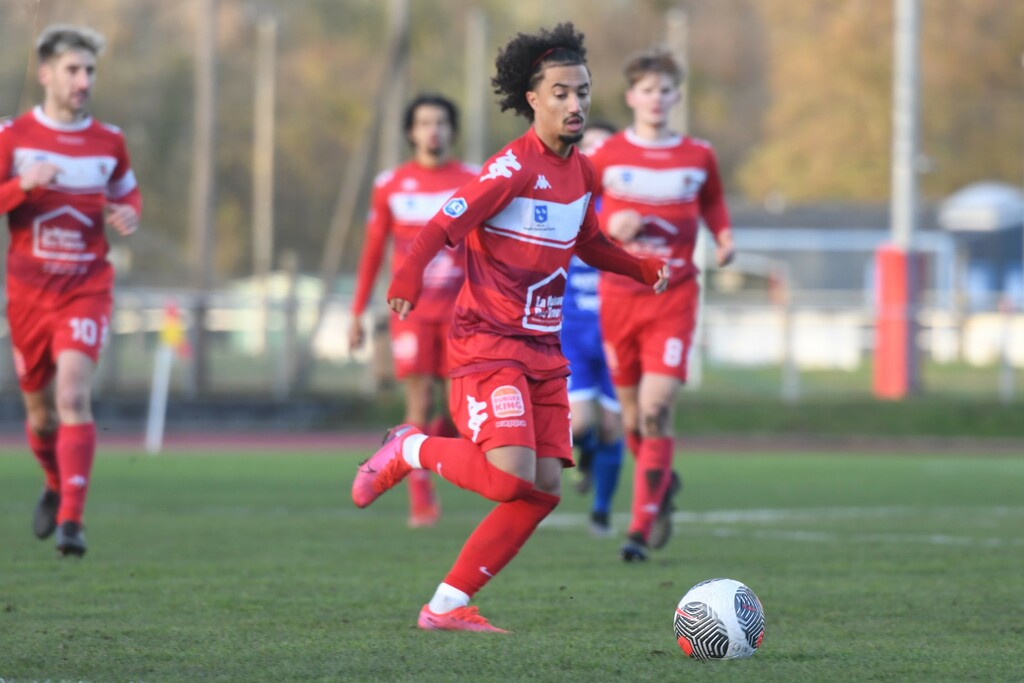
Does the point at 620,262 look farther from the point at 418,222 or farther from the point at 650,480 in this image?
the point at 418,222

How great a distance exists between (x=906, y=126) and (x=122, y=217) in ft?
56.6

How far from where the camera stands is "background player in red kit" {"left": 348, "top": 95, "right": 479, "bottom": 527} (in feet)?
34.5

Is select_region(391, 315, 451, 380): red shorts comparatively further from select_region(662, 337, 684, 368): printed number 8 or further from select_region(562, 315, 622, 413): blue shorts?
select_region(662, 337, 684, 368): printed number 8

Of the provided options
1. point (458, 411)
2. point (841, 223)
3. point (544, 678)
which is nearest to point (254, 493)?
point (458, 411)

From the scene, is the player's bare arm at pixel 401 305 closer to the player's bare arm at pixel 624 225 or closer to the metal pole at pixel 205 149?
the player's bare arm at pixel 624 225

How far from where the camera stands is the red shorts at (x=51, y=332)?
8625mm

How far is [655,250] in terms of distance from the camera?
30.3 ft

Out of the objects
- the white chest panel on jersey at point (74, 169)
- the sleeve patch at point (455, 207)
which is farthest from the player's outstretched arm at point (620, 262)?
the white chest panel on jersey at point (74, 169)

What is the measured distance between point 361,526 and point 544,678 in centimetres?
528

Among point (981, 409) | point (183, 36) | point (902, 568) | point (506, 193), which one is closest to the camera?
point (506, 193)

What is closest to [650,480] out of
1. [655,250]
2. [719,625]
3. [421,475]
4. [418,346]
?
[655,250]

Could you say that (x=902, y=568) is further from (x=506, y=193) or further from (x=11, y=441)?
(x=11, y=441)

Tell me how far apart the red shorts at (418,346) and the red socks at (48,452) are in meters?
2.31

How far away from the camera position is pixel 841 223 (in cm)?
4819
